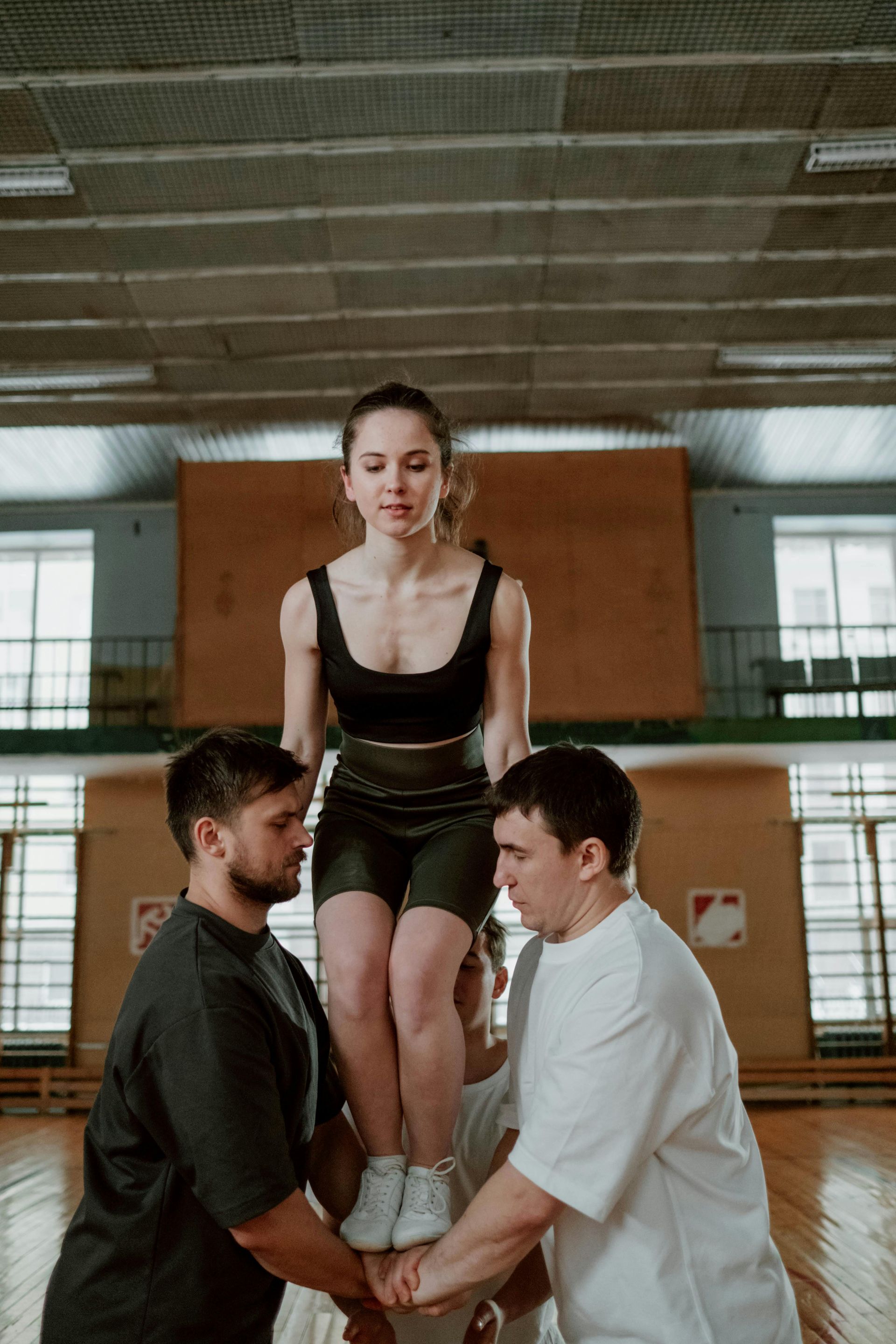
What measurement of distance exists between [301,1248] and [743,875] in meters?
9.12

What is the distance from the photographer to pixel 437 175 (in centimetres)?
673

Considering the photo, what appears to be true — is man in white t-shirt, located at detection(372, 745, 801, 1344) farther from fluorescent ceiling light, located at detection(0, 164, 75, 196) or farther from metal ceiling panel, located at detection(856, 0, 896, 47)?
fluorescent ceiling light, located at detection(0, 164, 75, 196)

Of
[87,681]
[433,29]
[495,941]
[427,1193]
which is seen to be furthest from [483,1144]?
[87,681]

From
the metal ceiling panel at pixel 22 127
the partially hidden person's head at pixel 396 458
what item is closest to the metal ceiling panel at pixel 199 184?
the metal ceiling panel at pixel 22 127

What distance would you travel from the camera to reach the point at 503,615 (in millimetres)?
1958

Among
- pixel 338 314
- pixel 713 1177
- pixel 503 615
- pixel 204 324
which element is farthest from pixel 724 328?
pixel 713 1177

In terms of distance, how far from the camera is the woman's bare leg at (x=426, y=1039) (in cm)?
166

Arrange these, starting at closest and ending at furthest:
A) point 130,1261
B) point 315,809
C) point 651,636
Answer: point 130,1261
point 651,636
point 315,809

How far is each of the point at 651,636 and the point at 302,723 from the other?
7.22 meters

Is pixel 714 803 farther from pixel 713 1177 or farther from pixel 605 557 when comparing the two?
pixel 713 1177

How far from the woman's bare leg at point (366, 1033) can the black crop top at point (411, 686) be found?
39cm

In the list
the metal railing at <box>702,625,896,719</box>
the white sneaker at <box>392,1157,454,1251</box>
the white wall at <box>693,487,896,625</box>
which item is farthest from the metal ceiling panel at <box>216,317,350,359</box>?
the white sneaker at <box>392,1157,454,1251</box>

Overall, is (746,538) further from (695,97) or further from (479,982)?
(479,982)

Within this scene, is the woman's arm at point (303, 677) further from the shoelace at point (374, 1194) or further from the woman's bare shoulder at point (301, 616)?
the shoelace at point (374, 1194)
